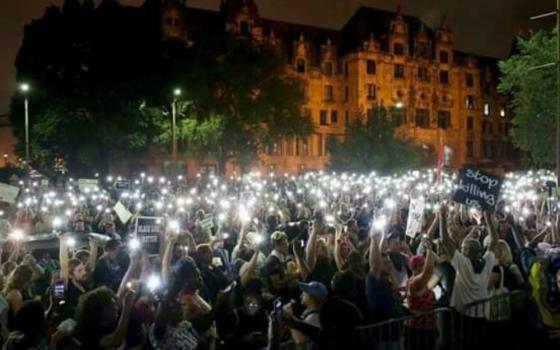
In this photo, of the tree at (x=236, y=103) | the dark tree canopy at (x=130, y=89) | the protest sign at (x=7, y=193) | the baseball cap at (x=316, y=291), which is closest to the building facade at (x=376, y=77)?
the tree at (x=236, y=103)

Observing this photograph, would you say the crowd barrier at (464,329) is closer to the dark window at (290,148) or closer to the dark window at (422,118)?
the dark window at (290,148)

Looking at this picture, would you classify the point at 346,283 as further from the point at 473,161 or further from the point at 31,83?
the point at 473,161

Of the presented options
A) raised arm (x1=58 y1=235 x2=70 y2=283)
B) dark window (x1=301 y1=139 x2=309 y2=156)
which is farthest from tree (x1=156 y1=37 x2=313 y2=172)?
raised arm (x1=58 y1=235 x2=70 y2=283)

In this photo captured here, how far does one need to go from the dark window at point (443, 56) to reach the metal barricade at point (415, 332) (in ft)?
233

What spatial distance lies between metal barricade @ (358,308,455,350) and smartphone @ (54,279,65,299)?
11.4 ft

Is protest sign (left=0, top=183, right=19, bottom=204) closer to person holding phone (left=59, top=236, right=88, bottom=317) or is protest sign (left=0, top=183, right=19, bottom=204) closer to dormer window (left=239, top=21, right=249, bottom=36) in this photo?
person holding phone (left=59, top=236, right=88, bottom=317)

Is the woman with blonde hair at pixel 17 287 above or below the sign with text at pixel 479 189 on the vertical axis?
below

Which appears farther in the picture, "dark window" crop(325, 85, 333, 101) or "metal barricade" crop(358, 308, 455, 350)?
"dark window" crop(325, 85, 333, 101)

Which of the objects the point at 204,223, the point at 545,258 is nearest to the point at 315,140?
the point at 204,223

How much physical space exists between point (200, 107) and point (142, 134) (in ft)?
15.0

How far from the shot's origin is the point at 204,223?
1243cm

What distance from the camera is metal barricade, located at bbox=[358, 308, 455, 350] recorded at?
21.9ft

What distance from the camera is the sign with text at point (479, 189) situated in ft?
30.9

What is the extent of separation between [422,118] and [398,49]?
8080 mm
